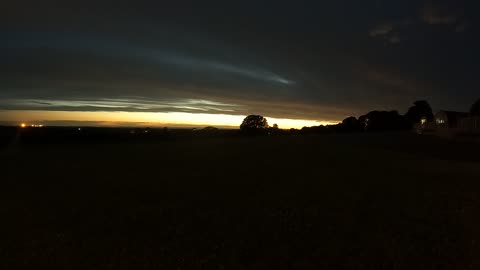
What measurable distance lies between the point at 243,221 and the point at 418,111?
84380mm

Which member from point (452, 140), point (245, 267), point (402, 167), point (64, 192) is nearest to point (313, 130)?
point (452, 140)

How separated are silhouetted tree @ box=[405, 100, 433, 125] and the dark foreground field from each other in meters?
68.2

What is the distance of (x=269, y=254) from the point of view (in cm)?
828

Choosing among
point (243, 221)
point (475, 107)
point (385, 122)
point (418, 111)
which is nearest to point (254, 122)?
point (385, 122)

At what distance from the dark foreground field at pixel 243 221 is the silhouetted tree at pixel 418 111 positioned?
68160mm

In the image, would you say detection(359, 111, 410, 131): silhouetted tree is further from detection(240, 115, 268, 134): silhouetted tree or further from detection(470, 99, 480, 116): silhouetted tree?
detection(240, 115, 268, 134): silhouetted tree

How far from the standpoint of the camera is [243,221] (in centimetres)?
1088

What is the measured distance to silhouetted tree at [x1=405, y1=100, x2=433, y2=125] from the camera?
81.4 m

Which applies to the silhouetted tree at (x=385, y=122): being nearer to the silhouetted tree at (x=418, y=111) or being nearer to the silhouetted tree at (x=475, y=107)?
the silhouetted tree at (x=418, y=111)

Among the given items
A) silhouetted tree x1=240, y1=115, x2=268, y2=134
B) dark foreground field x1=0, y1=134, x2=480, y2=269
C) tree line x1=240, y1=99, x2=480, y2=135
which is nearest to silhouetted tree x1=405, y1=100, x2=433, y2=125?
tree line x1=240, y1=99, x2=480, y2=135

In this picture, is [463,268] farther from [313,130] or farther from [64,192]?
[313,130]

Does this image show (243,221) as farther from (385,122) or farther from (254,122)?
(254,122)

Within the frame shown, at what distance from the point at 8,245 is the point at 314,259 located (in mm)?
8099

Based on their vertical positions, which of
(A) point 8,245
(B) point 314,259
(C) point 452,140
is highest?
(C) point 452,140
